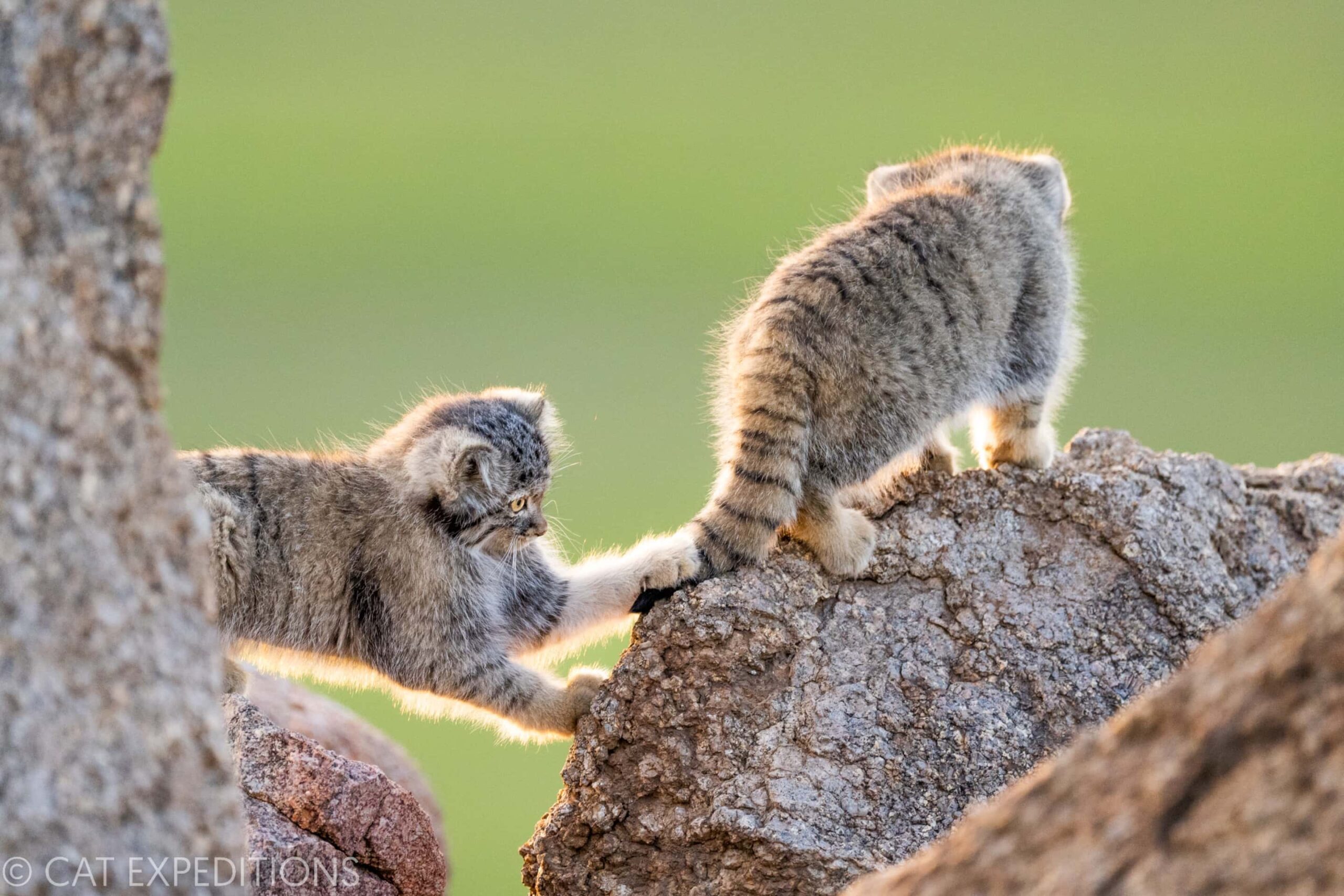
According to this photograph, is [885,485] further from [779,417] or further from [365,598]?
[365,598]

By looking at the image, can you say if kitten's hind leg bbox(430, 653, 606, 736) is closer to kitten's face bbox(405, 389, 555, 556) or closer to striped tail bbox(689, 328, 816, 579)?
kitten's face bbox(405, 389, 555, 556)

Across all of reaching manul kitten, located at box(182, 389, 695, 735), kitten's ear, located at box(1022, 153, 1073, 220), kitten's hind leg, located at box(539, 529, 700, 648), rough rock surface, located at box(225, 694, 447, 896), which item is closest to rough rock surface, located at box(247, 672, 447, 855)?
reaching manul kitten, located at box(182, 389, 695, 735)

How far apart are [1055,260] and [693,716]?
2139 mm

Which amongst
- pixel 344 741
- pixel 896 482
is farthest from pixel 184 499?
pixel 344 741

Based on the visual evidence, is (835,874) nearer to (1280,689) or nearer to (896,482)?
(896,482)

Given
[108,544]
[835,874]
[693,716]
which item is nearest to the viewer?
[108,544]

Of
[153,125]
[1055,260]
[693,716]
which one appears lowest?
[693,716]

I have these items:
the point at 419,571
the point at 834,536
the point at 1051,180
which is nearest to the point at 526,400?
the point at 419,571

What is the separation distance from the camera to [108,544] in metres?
2.05

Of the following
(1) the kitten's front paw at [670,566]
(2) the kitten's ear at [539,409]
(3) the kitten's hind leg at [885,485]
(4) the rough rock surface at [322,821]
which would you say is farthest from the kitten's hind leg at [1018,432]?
(4) the rough rock surface at [322,821]

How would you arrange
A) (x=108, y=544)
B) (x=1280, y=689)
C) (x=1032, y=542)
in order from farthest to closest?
(x=1032, y=542)
(x=108, y=544)
(x=1280, y=689)

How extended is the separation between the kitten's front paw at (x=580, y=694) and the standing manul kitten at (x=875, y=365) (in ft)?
1.04

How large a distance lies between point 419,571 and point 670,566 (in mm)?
852

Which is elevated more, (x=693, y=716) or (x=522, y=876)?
(x=693, y=716)
